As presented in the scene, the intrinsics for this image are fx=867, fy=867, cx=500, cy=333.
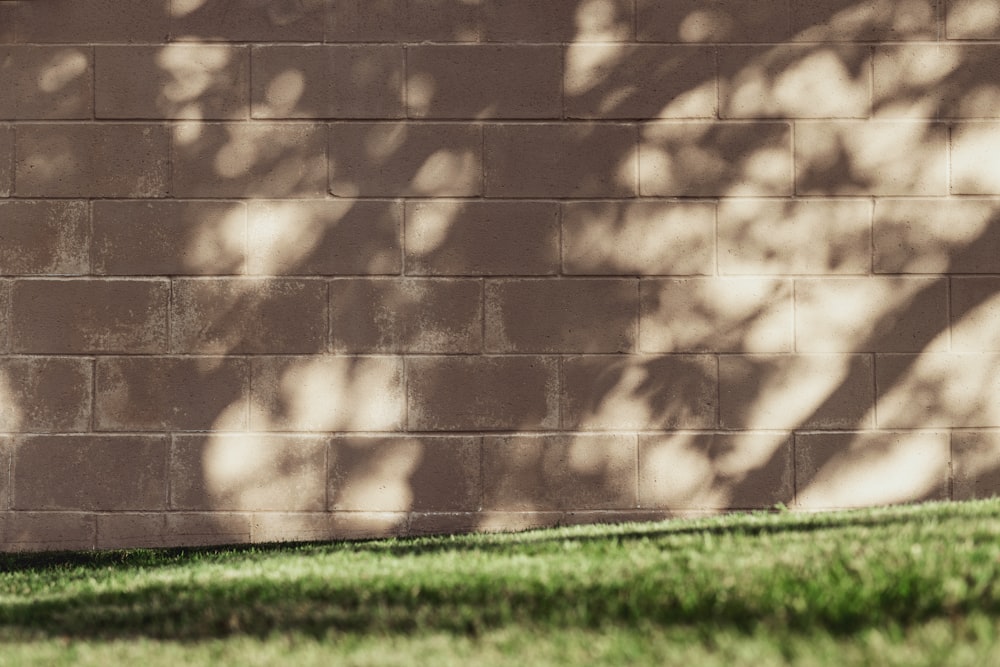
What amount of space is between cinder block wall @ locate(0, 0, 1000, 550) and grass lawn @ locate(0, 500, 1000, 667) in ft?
3.93

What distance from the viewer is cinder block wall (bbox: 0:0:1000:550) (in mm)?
4656

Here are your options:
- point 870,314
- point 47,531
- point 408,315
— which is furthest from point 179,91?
point 870,314

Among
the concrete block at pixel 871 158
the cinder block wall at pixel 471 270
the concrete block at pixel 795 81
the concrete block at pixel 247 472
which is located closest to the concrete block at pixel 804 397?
the cinder block wall at pixel 471 270

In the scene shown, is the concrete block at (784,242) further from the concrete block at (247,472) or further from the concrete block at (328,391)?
the concrete block at (247,472)

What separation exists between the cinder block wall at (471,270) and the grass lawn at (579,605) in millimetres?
1197

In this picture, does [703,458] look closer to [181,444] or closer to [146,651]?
[181,444]

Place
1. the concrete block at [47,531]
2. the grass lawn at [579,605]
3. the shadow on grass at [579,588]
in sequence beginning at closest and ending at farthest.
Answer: the grass lawn at [579,605] → the shadow on grass at [579,588] → the concrete block at [47,531]

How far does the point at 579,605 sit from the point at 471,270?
8.88 feet

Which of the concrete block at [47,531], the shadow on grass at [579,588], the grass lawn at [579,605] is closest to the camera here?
the grass lawn at [579,605]

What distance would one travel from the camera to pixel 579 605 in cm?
220

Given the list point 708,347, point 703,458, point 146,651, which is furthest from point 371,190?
point 146,651

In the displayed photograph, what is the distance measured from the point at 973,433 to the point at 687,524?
5.86 ft

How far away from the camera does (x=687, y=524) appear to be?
413 cm

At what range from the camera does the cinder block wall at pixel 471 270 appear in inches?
183
